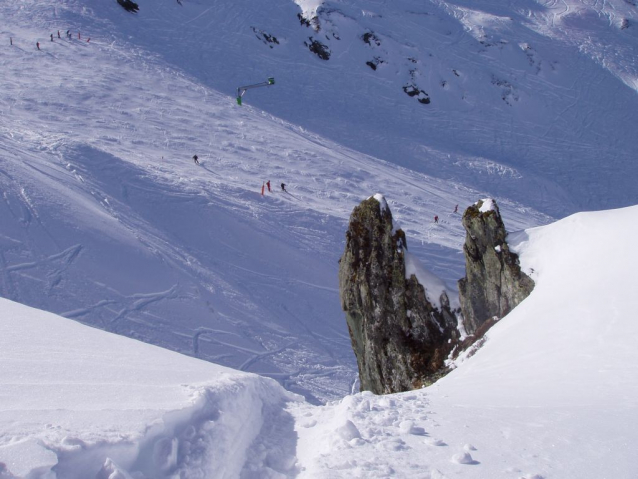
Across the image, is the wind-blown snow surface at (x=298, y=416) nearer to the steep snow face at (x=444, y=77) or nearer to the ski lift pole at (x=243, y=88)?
the steep snow face at (x=444, y=77)

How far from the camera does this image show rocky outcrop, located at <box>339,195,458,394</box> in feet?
37.1

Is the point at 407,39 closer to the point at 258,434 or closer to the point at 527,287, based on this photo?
the point at 527,287

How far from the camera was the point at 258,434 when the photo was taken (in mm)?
5418

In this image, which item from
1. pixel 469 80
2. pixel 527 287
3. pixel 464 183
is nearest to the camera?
pixel 527 287

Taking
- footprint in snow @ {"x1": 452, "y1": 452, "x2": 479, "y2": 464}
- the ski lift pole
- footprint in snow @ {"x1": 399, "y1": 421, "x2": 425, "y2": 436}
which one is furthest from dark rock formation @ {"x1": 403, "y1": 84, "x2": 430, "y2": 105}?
footprint in snow @ {"x1": 452, "y1": 452, "x2": 479, "y2": 464}

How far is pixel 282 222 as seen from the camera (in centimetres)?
2303

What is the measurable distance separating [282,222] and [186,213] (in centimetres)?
373

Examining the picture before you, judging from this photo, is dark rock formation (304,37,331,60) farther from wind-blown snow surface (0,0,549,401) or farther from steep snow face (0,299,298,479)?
steep snow face (0,299,298,479)

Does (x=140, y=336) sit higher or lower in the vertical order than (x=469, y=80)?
lower

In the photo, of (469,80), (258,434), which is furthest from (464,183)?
(258,434)

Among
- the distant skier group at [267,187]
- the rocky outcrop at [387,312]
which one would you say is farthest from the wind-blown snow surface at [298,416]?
the distant skier group at [267,187]

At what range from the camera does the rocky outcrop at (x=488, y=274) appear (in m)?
11.0

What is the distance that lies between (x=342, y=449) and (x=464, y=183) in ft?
111

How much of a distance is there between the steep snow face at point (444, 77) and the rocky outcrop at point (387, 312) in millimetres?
25440
